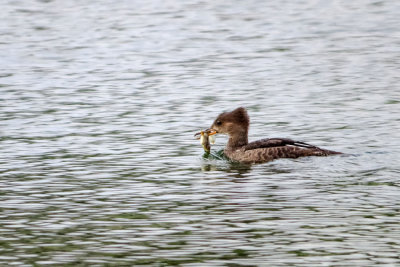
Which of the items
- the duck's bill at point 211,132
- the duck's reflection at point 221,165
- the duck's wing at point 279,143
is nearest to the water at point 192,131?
the duck's reflection at point 221,165

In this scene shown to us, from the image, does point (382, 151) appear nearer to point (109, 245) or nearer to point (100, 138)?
point (100, 138)

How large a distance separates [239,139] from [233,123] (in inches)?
11.4

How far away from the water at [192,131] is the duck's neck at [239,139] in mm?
861

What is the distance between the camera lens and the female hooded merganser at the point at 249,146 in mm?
16734

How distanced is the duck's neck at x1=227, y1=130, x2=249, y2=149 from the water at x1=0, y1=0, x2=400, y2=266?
2.82 feet

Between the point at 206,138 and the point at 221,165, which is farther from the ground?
the point at 206,138

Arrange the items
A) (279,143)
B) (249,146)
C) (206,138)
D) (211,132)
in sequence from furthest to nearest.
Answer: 1. (211,132)
2. (206,138)
3. (249,146)
4. (279,143)

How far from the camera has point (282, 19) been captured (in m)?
32.1

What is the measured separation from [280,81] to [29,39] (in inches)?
383

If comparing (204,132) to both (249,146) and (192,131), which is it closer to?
(249,146)

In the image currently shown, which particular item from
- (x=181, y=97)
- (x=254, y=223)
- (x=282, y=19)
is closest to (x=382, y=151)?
(x=254, y=223)

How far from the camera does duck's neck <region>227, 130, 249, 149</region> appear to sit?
17.9m

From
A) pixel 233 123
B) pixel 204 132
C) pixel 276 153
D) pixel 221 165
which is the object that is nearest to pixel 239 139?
pixel 233 123

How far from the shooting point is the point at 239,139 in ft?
58.9
